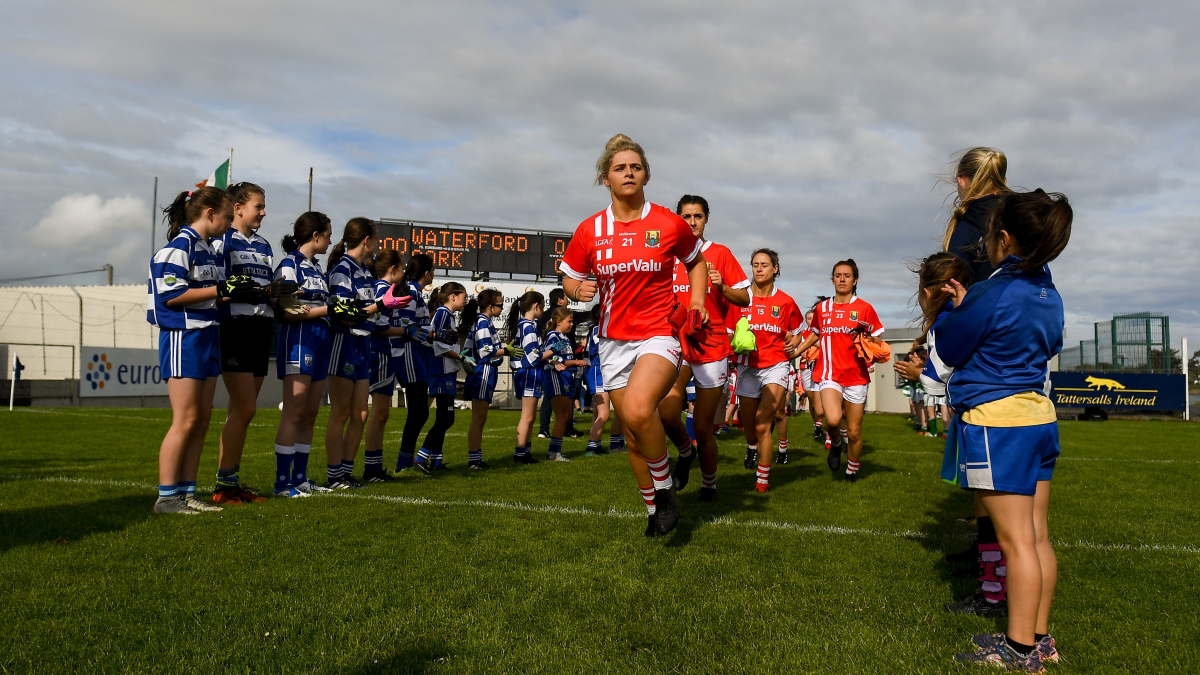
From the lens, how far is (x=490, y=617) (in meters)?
3.13

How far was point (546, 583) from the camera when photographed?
3.65 m

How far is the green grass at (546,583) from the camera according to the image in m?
2.75

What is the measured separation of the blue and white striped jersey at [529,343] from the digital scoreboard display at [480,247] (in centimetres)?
2240

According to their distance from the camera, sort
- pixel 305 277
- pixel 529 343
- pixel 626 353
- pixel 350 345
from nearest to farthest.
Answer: pixel 626 353, pixel 305 277, pixel 350 345, pixel 529 343

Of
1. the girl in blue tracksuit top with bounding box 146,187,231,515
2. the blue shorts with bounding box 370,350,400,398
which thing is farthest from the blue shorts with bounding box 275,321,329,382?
the blue shorts with bounding box 370,350,400,398

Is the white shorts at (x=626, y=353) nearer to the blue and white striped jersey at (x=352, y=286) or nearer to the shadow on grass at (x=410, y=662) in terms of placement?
the shadow on grass at (x=410, y=662)

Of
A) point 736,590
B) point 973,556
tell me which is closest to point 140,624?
point 736,590

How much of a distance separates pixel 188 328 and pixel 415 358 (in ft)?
9.36

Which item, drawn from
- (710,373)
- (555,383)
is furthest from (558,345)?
(710,373)

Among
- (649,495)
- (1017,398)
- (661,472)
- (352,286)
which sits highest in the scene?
Answer: (352,286)

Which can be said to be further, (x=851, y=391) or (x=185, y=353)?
(x=851, y=391)

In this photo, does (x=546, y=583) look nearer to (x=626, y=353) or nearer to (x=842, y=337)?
(x=626, y=353)

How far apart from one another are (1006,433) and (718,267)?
355 centimetres

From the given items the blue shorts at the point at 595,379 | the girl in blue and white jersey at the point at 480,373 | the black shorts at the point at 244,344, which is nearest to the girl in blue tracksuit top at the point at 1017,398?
the black shorts at the point at 244,344
